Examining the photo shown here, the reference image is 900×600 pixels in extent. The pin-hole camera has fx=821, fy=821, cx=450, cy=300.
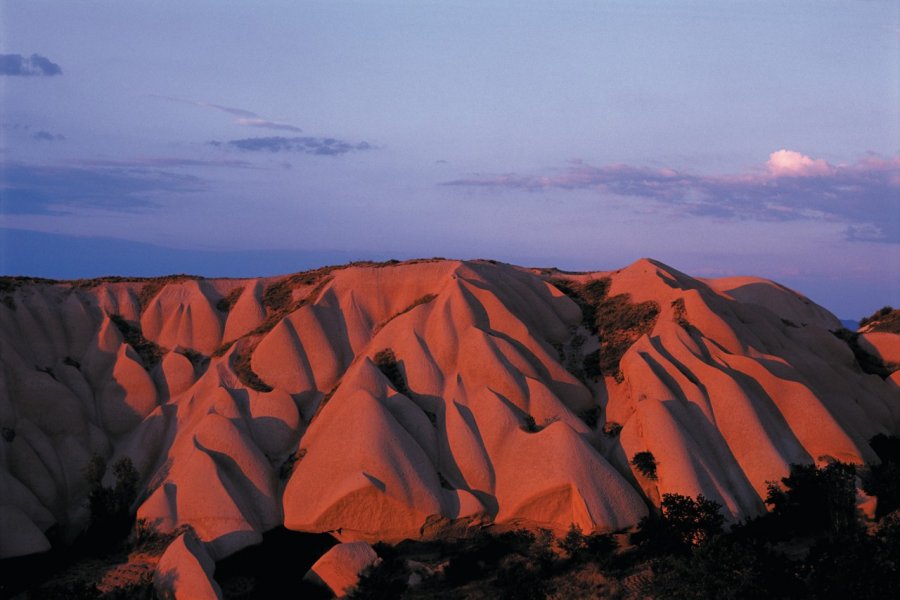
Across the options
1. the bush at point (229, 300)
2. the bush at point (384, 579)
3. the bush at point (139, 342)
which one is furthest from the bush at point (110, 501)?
the bush at point (229, 300)

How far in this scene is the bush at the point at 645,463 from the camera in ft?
122

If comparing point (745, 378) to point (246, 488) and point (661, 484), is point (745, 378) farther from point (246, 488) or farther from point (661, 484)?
point (246, 488)

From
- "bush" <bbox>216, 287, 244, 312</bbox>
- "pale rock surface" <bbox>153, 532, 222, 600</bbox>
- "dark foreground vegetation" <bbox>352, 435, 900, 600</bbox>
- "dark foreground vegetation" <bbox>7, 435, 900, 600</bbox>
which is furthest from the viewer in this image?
"bush" <bbox>216, 287, 244, 312</bbox>

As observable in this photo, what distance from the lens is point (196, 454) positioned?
39531mm

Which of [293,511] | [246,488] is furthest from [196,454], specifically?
[293,511]

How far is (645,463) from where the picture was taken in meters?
37.4

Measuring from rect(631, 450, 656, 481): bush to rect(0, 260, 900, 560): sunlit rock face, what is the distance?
26 centimetres

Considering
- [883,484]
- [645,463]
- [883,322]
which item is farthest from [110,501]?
[883,322]

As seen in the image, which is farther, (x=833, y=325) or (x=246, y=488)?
(x=833, y=325)

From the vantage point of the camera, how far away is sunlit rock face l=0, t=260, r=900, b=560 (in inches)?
1443

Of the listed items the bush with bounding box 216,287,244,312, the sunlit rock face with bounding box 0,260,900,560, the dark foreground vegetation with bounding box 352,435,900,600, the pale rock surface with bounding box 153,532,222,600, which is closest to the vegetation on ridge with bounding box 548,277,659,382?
the sunlit rock face with bounding box 0,260,900,560

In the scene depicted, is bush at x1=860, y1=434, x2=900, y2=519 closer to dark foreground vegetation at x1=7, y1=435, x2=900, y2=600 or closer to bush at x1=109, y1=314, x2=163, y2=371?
dark foreground vegetation at x1=7, y1=435, x2=900, y2=600

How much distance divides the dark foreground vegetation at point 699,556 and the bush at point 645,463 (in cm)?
234

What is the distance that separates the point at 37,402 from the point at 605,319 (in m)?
32.3
